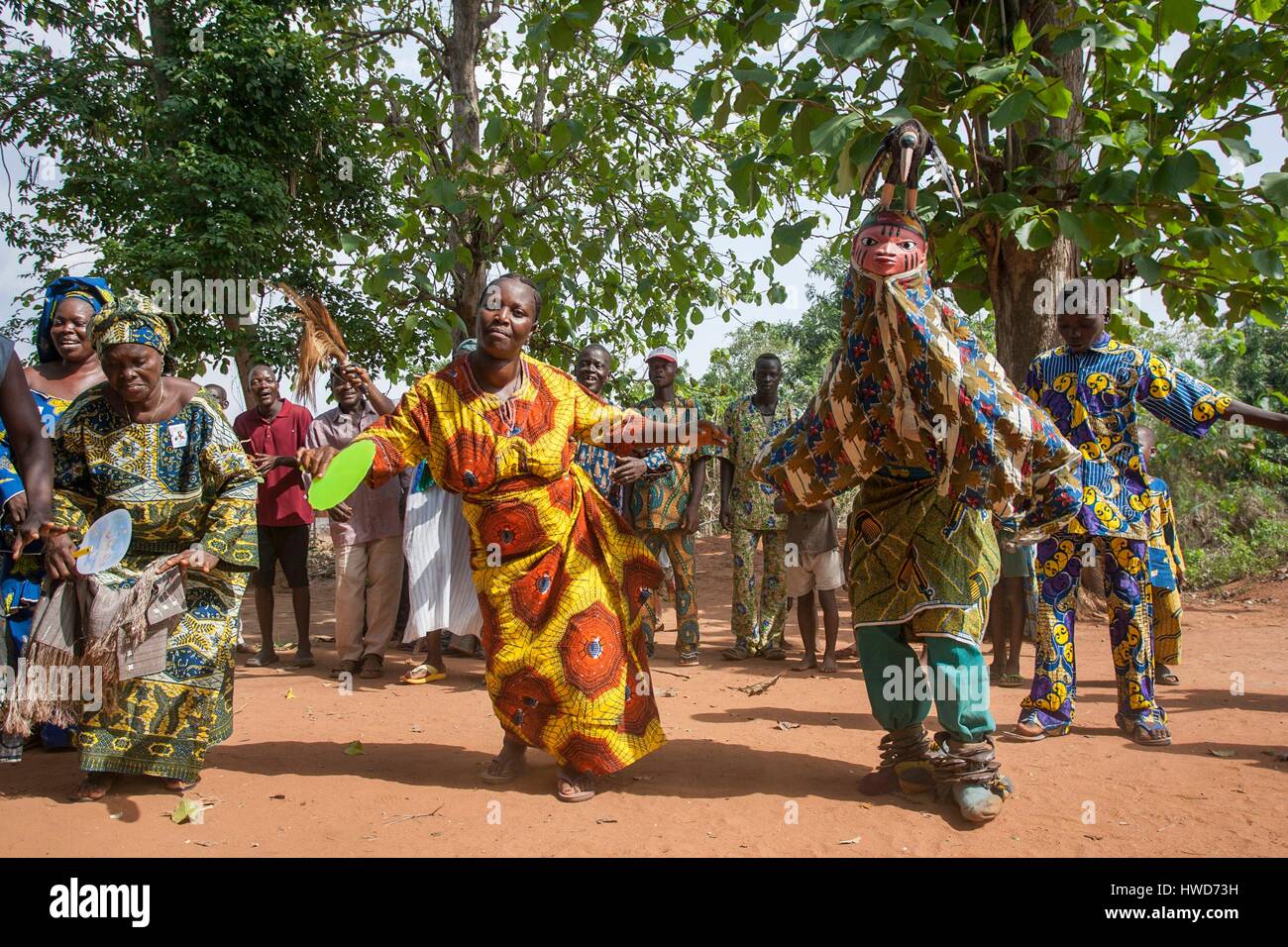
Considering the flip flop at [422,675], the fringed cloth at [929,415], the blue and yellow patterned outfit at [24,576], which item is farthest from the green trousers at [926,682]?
the blue and yellow patterned outfit at [24,576]

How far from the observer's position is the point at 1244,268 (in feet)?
20.5

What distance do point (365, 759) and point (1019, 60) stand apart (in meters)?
4.75

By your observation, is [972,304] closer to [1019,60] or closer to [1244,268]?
[1244,268]

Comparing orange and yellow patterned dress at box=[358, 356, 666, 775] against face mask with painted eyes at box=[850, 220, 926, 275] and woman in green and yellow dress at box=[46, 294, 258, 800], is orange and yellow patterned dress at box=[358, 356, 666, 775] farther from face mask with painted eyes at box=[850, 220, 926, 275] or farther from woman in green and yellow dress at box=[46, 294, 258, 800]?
face mask with painted eyes at box=[850, 220, 926, 275]

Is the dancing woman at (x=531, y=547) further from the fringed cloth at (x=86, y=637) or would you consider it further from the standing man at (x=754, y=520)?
the standing man at (x=754, y=520)

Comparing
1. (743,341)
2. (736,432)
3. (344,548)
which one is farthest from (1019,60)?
(743,341)

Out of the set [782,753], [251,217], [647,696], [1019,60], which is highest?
[251,217]

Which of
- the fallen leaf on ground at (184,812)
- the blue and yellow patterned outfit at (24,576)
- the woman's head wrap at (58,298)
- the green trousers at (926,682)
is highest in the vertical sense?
the woman's head wrap at (58,298)

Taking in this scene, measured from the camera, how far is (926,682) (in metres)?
3.75

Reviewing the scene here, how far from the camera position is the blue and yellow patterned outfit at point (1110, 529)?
4605 millimetres

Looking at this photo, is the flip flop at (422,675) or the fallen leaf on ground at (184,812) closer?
the fallen leaf on ground at (184,812)

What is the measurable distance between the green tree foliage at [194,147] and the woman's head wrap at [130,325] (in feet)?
23.7

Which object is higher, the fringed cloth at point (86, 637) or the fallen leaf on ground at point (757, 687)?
the fringed cloth at point (86, 637)

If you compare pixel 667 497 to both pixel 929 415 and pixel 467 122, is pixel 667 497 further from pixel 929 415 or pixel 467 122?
pixel 467 122
